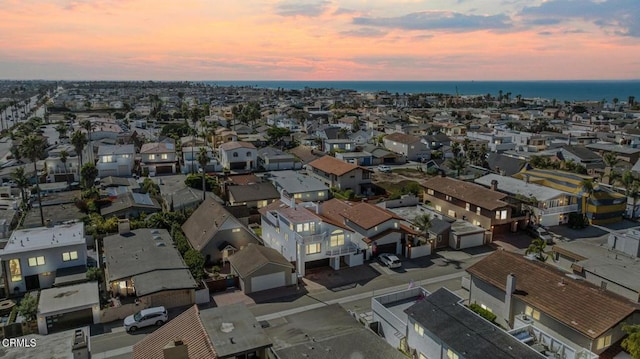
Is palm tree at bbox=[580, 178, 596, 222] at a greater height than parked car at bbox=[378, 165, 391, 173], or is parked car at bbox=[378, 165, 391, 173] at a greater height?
palm tree at bbox=[580, 178, 596, 222]

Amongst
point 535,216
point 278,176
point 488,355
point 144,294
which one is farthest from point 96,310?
point 535,216

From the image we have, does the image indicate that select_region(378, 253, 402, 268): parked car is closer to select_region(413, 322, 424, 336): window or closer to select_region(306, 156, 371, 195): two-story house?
select_region(413, 322, 424, 336): window

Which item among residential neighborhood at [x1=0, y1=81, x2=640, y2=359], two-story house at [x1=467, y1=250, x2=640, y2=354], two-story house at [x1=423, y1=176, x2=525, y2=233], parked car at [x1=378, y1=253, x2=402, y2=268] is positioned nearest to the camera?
residential neighborhood at [x1=0, y1=81, x2=640, y2=359]

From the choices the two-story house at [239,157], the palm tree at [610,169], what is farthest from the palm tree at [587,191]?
the two-story house at [239,157]

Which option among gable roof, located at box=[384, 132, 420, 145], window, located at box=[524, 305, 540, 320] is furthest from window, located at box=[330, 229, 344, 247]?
gable roof, located at box=[384, 132, 420, 145]

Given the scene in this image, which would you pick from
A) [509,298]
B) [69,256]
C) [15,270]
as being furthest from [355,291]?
[15,270]

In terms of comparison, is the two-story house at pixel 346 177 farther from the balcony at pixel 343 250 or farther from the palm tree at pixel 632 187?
the palm tree at pixel 632 187

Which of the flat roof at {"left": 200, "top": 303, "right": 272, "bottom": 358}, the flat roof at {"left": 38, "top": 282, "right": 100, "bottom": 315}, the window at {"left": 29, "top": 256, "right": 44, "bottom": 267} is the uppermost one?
the flat roof at {"left": 200, "top": 303, "right": 272, "bottom": 358}

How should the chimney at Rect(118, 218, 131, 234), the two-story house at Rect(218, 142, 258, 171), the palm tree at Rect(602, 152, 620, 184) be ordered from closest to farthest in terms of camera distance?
the chimney at Rect(118, 218, 131, 234) < the palm tree at Rect(602, 152, 620, 184) < the two-story house at Rect(218, 142, 258, 171)
